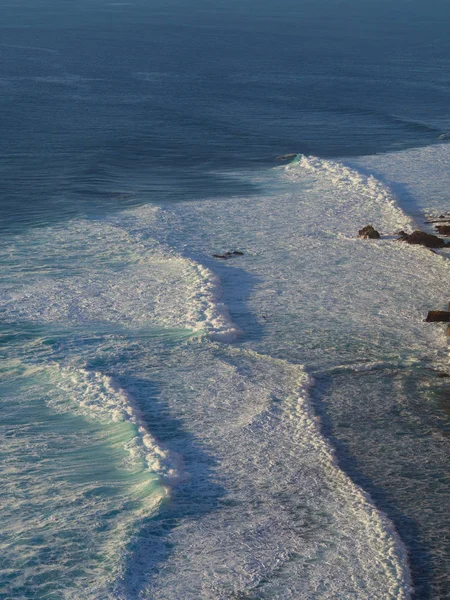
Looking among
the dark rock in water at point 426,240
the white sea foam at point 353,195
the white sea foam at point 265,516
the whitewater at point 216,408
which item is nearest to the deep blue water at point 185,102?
the white sea foam at point 353,195

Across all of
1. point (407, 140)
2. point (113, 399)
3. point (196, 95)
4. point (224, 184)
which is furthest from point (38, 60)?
point (113, 399)

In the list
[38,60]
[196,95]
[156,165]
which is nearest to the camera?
[156,165]

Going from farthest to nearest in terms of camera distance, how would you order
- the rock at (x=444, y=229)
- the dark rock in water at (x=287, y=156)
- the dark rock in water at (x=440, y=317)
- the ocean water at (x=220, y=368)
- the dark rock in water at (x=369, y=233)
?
the dark rock in water at (x=287, y=156) → the rock at (x=444, y=229) → the dark rock in water at (x=369, y=233) → the dark rock in water at (x=440, y=317) → the ocean water at (x=220, y=368)

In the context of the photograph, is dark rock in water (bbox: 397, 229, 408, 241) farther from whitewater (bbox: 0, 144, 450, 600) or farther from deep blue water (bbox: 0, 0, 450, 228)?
deep blue water (bbox: 0, 0, 450, 228)

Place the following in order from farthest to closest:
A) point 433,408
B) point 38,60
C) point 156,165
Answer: point 38,60 → point 156,165 → point 433,408

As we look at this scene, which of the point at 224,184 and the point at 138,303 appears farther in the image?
the point at 224,184

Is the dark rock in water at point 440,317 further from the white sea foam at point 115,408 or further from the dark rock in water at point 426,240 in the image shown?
the white sea foam at point 115,408

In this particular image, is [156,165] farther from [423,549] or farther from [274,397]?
[423,549]

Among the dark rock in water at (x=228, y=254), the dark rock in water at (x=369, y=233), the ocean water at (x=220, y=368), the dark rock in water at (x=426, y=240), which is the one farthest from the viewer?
the dark rock in water at (x=369, y=233)
